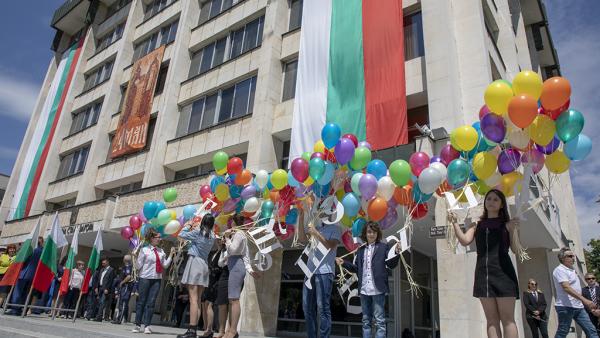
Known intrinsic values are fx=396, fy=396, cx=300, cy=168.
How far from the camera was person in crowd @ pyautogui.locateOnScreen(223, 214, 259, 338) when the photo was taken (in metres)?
5.48

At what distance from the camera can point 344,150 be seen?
6957mm

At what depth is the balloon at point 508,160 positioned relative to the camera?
5629 mm

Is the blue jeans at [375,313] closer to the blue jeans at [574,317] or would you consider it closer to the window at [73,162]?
the blue jeans at [574,317]

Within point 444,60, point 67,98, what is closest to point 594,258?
point 444,60

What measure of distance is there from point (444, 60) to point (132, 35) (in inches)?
831

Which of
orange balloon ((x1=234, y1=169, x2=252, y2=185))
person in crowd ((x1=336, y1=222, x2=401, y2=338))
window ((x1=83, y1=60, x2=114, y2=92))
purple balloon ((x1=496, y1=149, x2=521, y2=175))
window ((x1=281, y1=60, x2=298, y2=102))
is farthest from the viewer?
window ((x1=83, y1=60, x2=114, y2=92))

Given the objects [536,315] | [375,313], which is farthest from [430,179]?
[536,315]

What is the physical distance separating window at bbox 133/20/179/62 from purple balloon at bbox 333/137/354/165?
58.5 feet

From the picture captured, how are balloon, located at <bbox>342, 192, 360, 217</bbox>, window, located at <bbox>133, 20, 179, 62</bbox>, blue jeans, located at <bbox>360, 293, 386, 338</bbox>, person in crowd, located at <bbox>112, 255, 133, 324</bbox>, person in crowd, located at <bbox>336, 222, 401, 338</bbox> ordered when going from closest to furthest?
blue jeans, located at <bbox>360, 293, 386, 338</bbox> → person in crowd, located at <bbox>336, 222, 401, 338</bbox> → balloon, located at <bbox>342, 192, 360, 217</bbox> → person in crowd, located at <bbox>112, 255, 133, 324</bbox> → window, located at <bbox>133, 20, 179, 62</bbox>

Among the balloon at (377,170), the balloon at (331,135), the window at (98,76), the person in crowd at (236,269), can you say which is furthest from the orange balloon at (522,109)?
the window at (98,76)

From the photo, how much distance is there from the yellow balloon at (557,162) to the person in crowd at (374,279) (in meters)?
2.49

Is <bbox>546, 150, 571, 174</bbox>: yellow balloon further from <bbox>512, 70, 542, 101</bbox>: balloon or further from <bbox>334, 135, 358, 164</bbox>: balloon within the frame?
<bbox>334, 135, 358, 164</bbox>: balloon

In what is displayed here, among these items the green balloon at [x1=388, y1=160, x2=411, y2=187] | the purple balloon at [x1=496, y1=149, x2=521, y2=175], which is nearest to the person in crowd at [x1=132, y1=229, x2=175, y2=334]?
the green balloon at [x1=388, y1=160, x2=411, y2=187]

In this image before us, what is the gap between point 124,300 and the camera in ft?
38.7
